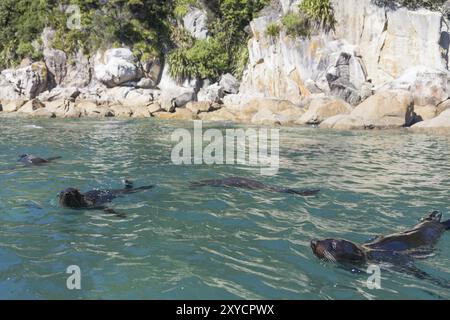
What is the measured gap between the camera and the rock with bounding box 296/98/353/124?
76.2 feet

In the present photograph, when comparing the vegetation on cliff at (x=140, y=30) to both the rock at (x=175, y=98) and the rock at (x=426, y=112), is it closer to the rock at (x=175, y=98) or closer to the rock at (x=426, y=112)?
the rock at (x=175, y=98)

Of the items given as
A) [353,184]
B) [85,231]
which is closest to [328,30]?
[353,184]

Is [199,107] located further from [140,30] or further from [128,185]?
[128,185]

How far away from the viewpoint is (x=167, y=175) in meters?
10.2

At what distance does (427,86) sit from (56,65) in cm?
2793

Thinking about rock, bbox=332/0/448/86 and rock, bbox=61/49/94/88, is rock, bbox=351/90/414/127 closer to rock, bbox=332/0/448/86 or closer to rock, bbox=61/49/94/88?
rock, bbox=332/0/448/86

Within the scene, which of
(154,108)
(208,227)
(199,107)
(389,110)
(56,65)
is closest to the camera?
(208,227)

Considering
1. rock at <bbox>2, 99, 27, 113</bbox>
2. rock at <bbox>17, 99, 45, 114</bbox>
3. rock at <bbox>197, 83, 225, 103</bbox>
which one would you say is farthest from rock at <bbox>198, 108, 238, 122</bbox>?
rock at <bbox>2, 99, 27, 113</bbox>

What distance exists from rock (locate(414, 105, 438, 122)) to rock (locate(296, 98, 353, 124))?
11.0ft

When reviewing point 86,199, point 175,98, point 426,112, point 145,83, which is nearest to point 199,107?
point 175,98

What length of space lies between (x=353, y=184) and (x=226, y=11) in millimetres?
28402

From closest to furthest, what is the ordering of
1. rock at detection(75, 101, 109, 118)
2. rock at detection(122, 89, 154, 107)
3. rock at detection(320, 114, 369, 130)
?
rock at detection(320, 114, 369, 130)
rock at detection(75, 101, 109, 118)
rock at detection(122, 89, 154, 107)

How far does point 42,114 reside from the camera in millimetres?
27391

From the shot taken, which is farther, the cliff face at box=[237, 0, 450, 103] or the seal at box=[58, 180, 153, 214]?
the cliff face at box=[237, 0, 450, 103]
